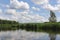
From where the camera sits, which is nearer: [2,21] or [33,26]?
[33,26]

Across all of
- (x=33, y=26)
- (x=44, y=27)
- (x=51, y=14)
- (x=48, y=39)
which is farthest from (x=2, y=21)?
(x=48, y=39)

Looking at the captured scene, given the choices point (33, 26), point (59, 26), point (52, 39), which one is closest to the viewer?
point (52, 39)

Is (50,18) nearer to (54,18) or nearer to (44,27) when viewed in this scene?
(54,18)

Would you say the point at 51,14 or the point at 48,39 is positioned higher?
the point at 51,14

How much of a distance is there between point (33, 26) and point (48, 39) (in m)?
40.5

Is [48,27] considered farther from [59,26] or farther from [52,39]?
[52,39]

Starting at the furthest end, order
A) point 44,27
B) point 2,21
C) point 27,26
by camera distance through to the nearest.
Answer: point 2,21, point 27,26, point 44,27

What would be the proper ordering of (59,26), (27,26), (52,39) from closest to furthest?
(52,39) → (59,26) → (27,26)

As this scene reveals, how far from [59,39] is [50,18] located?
53.1 metres

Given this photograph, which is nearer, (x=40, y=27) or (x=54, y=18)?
(x=40, y=27)

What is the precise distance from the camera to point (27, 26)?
7862 cm

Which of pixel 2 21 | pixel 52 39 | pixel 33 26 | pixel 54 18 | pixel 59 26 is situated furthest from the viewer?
pixel 2 21

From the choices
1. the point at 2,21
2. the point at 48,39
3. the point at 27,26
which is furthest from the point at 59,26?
the point at 2,21

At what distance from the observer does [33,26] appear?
73.2 meters
